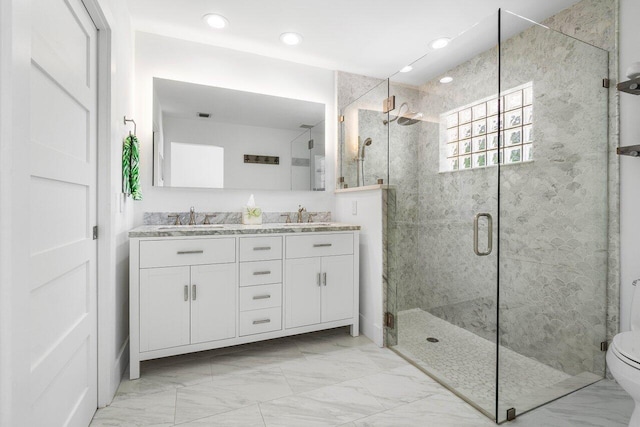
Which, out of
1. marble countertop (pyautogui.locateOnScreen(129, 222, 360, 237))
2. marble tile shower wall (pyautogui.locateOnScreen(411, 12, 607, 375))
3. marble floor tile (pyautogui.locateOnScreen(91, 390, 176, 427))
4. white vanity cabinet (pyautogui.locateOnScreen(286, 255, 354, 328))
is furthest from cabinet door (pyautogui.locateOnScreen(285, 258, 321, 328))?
marble tile shower wall (pyautogui.locateOnScreen(411, 12, 607, 375))

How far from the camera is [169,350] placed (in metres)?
1.98

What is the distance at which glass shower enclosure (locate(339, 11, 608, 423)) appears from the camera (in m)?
1.67

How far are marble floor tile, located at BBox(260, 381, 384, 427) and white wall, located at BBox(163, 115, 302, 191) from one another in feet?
5.68

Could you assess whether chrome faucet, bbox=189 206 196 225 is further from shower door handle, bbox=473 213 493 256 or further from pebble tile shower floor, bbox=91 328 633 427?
shower door handle, bbox=473 213 493 256

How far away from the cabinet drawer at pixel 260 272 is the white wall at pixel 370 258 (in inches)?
30.0

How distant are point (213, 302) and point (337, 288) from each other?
37.5 inches

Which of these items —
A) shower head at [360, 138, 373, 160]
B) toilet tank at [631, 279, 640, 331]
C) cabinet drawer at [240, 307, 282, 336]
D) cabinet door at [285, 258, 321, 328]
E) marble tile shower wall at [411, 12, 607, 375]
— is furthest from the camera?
shower head at [360, 138, 373, 160]

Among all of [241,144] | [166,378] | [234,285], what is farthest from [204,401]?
[241,144]

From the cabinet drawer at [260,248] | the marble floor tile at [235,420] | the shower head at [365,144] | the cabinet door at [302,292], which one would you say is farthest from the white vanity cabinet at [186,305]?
the shower head at [365,144]

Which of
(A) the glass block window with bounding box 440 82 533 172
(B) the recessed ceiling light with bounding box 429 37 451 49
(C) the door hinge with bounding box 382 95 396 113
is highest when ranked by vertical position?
(B) the recessed ceiling light with bounding box 429 37 451 49

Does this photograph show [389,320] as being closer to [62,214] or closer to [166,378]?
[166,378]

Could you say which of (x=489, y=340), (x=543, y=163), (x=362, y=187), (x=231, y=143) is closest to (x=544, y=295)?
(x=489, y=340)

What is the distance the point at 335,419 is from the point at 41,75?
1.89 metres

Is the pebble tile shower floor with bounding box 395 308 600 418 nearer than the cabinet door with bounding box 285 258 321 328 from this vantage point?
Yes
